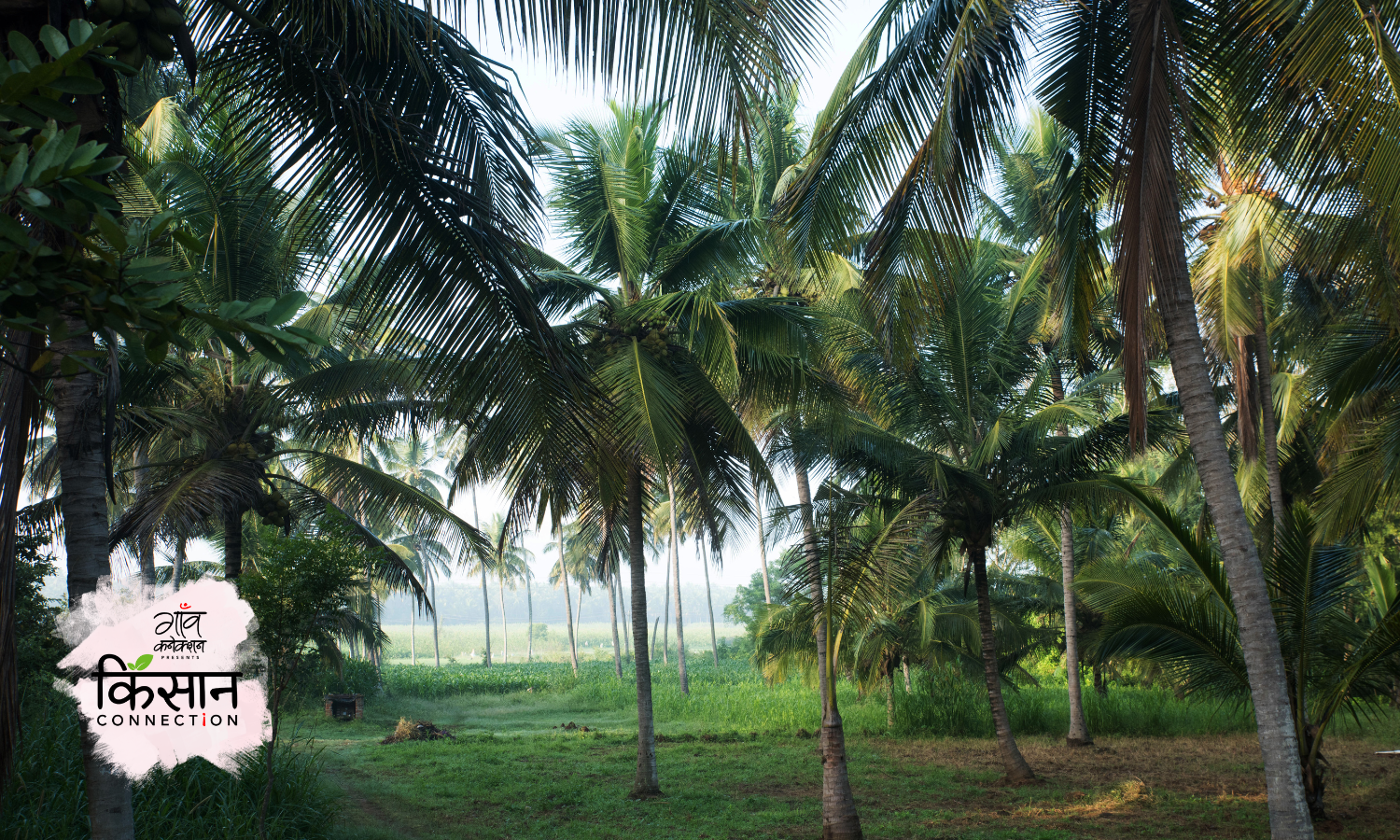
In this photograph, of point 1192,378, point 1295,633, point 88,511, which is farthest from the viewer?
point 1295,633

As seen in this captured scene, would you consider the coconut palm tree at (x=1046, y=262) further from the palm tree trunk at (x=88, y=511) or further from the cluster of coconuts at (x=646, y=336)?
the palm tree trunk at (x=88, y=511)

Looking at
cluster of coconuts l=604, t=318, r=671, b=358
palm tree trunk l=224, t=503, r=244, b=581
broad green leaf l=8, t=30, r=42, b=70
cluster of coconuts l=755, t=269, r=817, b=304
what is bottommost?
palm tree trunk l=224, t=503, r=244, b=581

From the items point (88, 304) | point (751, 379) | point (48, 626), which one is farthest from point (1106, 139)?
point (48, 626)

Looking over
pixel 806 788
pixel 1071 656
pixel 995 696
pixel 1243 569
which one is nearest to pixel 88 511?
pixel 1243 569

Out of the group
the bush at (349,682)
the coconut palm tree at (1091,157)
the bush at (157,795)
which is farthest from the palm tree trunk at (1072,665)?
the bush at (349,682)

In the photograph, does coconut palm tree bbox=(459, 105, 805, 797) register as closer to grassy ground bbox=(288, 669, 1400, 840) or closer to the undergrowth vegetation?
grassy ground bbox=(288, 669, 1400, 840)

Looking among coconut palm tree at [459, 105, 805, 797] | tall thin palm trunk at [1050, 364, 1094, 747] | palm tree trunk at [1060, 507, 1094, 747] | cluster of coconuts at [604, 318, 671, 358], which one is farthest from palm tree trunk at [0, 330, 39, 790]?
palm tree trunk at [1060, 507, 1094, 747]

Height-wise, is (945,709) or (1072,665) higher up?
(1072,665)

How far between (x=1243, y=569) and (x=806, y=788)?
299 inches

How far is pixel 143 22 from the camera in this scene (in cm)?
269

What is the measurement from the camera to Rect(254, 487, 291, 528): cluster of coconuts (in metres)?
9.47

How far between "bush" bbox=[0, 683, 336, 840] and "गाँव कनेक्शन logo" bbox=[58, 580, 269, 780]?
3.50 feet

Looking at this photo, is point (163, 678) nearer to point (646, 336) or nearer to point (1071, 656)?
point (646, 336)

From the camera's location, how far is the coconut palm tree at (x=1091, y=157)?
5062 mm
